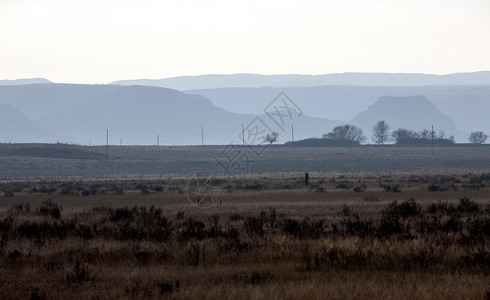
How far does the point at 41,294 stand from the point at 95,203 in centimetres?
3021

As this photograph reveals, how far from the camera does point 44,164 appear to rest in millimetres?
120375

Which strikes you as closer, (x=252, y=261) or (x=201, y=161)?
(x=252, y=261)

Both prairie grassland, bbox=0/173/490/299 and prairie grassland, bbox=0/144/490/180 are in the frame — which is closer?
prairie grassland, bbox=0/173/490/299

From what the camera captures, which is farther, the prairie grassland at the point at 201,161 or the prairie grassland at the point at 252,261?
the prairie grassland at the point at 201,161

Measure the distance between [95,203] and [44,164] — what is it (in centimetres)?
8022

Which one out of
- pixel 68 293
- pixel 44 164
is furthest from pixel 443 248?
pixel 44 164

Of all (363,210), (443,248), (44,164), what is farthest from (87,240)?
(44,164)

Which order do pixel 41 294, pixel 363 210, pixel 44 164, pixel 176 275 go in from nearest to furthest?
pixel 41 294, pixel 176 275, pixel 363 210, pixel 44 164

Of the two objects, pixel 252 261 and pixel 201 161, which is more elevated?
pixel 201 161

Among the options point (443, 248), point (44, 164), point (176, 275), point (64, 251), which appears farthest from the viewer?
point (44, 164)

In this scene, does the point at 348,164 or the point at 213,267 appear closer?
the point at 213,267

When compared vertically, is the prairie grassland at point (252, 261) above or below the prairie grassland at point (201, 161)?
below

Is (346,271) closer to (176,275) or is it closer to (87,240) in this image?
(176,275)

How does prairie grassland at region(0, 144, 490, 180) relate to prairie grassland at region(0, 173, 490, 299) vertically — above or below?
above
